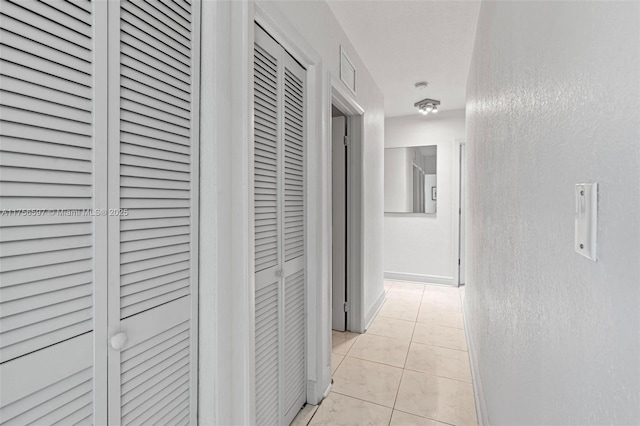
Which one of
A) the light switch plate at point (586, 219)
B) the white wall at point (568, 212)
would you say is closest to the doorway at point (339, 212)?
the white wall at point (568, 212)

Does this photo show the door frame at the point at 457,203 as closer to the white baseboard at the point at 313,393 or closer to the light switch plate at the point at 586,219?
the white baseboard at the point at 313,393

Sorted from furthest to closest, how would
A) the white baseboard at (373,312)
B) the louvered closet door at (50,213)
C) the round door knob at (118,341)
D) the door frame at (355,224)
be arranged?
1. the white baseboard at (373,312)
2. the door frame at (355,224)
3. the round door knob at (118,341)
4. the louvered closet door at (50,213)

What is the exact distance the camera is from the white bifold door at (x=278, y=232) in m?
1.44

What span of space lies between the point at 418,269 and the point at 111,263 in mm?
4431

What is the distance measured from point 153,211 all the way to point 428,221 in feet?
13.9

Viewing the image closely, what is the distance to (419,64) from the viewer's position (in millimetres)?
2900

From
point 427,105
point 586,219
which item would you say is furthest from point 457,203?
point 586,219

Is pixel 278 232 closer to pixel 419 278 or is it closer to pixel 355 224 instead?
pixel 355 224

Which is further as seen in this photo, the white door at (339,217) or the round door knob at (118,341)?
the white door at (339,217)

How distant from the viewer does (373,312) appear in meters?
3.37

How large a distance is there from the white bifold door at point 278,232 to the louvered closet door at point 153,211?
37 centimetres

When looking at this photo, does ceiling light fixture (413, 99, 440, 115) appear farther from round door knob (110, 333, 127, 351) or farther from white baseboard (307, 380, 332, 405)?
round door knob (110, 333, 127, 351)

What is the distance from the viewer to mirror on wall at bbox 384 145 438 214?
461 centimetres

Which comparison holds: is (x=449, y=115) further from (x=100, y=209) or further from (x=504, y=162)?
(x=100, y=209)
